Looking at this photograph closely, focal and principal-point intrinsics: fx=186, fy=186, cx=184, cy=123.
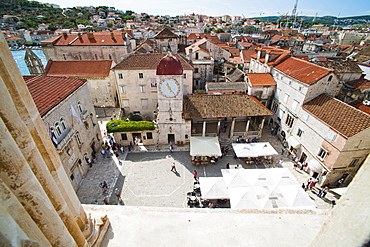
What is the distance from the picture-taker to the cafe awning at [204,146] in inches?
819

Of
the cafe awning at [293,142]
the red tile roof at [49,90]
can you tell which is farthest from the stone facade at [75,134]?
the cafe awning at [293,142]

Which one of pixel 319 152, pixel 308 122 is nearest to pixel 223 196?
pixel 319 152

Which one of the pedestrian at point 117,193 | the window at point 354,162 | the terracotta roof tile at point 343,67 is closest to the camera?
the pedestrian at point 117,193

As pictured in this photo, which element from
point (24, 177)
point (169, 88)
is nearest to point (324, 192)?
point (169, 88)

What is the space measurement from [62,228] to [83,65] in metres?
33.7

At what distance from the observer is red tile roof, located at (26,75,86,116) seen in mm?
15075

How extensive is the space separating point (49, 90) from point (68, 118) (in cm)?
Answer: 301

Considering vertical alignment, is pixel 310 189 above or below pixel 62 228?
below

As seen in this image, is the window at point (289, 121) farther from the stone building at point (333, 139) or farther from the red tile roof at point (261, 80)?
the red tile roof at point (261, 80)

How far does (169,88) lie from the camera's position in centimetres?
2070

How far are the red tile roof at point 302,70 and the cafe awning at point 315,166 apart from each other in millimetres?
8889

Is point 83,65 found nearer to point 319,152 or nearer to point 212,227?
point 212,227

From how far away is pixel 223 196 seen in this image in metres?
15.9

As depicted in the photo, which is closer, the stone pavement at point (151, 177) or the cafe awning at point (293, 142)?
the stone pavement at point (151, 177)
